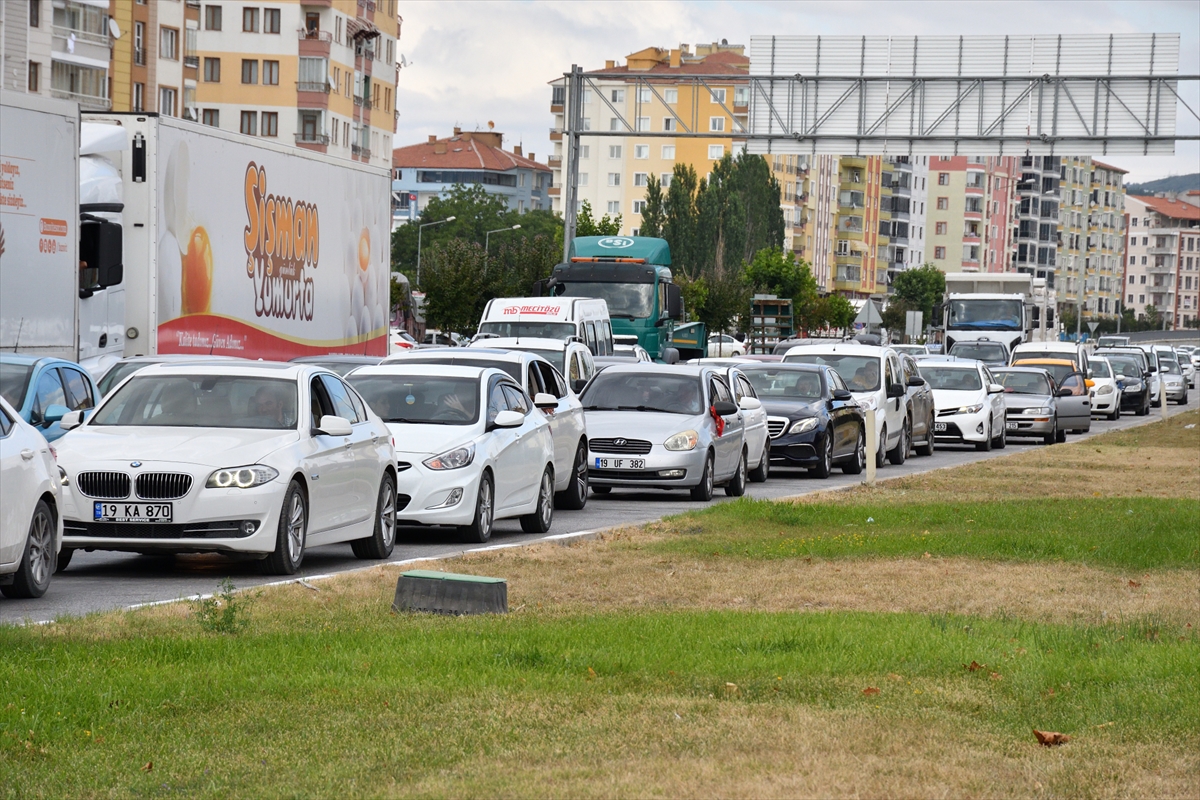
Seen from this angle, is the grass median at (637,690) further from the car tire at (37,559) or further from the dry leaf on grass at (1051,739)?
the car tire at (37,559)

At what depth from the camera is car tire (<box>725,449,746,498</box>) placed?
24.6 meters

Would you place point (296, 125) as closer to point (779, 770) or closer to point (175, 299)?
point (175, 299)

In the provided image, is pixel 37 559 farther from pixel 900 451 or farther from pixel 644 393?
pixel 900 451

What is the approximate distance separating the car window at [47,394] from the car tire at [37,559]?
476 cm

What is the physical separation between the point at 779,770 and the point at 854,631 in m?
3.56

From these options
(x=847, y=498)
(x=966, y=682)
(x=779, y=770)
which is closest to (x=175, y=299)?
(x=847, y=498)

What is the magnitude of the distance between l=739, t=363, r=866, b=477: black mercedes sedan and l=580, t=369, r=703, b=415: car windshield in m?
4.56

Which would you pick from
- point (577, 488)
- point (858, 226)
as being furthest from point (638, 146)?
point (577, 488)

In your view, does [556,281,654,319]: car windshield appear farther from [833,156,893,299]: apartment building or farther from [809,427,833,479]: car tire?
[833,156,893,299]: apartment building

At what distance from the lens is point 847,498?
21.3 metres

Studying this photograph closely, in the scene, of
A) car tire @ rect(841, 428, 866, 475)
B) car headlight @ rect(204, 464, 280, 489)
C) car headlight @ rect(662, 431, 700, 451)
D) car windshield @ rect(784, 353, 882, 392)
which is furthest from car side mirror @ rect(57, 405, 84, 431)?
car windshield @ rect(784, 353, 882, 392)

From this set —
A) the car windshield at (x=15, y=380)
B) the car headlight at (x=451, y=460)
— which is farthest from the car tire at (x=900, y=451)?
the car windshield at (x=15, y=380)

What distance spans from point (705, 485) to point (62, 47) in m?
62.3

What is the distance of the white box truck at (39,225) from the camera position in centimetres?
1900
